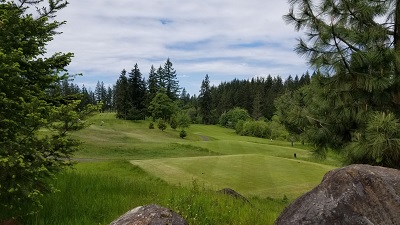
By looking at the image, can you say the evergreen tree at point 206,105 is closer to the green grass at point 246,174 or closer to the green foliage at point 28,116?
the green grass at point 246,174

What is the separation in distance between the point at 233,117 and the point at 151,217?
98267mm

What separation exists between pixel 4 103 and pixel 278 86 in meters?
113

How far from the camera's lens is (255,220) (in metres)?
6.03

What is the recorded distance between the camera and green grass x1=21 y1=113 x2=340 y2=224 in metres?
6.11

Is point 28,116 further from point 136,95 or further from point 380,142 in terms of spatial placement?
point 136,95

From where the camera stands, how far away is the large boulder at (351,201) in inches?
162

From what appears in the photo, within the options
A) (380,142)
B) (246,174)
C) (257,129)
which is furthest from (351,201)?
A: (257,129)

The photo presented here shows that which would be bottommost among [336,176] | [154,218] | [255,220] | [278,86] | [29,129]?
[255,220]

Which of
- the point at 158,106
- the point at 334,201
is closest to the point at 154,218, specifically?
the point at 334,201

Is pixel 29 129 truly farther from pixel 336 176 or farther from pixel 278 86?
pixel 278 86

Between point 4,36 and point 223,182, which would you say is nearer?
point 4,36

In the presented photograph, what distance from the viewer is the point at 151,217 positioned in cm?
409

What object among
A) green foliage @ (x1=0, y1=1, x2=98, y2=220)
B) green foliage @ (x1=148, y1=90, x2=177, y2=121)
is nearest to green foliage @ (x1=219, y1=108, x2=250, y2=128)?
green foliage @ (x1=148, y1=90, x2=177, y2=121)

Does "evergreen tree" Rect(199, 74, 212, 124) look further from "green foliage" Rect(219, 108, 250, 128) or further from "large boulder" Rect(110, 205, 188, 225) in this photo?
"large boulder" Rect(110, 205, 188, 225)
